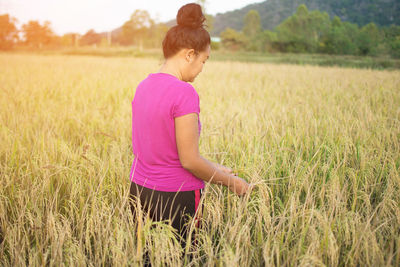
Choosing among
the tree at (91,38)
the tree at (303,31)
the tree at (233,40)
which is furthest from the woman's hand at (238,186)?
the tree at (91,38)

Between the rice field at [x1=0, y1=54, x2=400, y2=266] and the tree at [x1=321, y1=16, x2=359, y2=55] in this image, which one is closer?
the rice field at [x1=0, y1=54, x2=400, y2=266]

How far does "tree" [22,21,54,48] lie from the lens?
146 feet

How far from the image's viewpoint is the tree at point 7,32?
1091 inches

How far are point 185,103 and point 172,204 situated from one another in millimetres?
456

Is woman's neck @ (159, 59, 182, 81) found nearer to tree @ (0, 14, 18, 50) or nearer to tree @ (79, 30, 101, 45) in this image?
tree @ (0, 14, 18, 50)

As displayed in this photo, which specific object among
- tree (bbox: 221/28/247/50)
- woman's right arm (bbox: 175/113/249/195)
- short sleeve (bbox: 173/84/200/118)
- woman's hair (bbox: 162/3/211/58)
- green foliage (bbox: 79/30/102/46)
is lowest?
woman's right arm (bbox: 175/113/249/195)

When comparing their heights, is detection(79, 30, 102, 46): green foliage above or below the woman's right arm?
above

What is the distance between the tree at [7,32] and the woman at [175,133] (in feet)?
110

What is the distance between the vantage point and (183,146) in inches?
43.3

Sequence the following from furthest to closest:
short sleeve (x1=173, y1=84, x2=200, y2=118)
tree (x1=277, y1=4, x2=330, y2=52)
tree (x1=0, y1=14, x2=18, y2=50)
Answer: tree (x1=277, y1=4, x2=330, y2=52)
tree (x1=0, y1=14, x2=18, y2=50)
short sleeve (x1=173, y1=84, x2=200, y2=118)

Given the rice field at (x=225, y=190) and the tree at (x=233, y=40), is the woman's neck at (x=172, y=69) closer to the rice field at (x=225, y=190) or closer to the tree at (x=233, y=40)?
the rice field at (x=225, y=190)

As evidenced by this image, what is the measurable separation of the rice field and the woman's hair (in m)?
0.66

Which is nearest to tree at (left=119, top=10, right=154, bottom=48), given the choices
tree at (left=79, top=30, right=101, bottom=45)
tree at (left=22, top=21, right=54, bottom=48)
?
tree at (left=22, top=21, right=54, bottom=48)

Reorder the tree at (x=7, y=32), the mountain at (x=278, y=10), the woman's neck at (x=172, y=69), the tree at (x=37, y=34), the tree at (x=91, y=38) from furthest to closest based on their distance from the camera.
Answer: the mountain at (x=278, y=10) < the tree at (x=91, y=38) < the tree at (x=37, y=34) < the tree at (x=7, y=32) < the woman's neck at (x=172, y=69)
